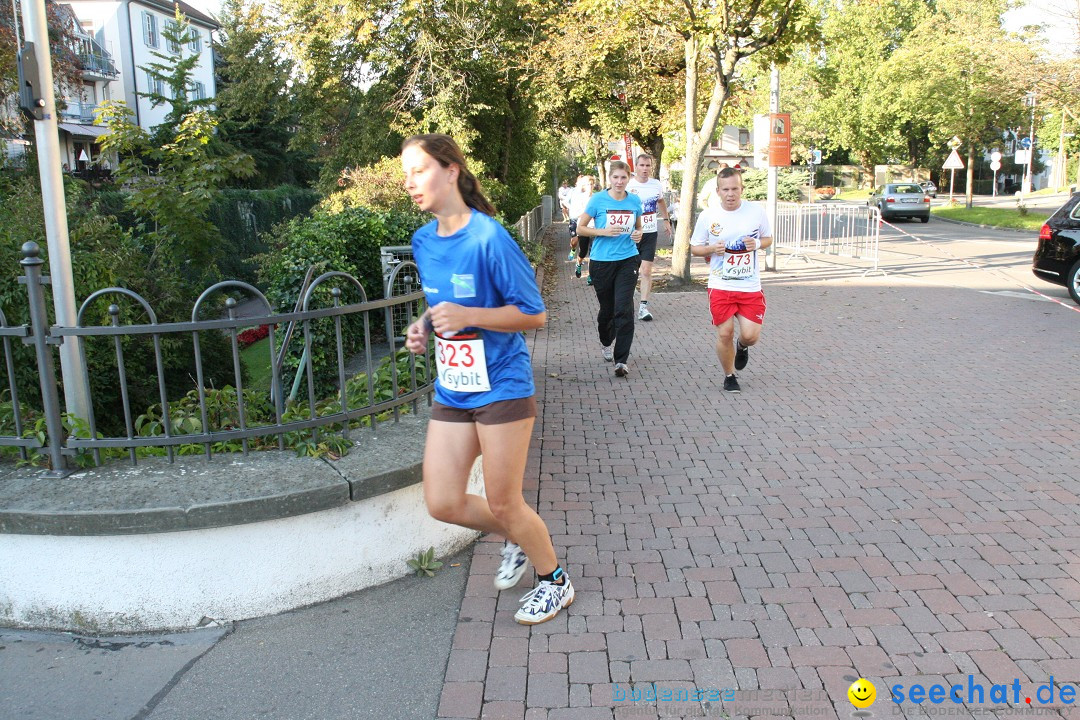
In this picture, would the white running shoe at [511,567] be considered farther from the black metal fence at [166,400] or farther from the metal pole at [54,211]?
the metal pole at [54,211]

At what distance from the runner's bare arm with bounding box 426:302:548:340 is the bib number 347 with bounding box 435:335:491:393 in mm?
93

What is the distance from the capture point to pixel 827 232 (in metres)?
21.9

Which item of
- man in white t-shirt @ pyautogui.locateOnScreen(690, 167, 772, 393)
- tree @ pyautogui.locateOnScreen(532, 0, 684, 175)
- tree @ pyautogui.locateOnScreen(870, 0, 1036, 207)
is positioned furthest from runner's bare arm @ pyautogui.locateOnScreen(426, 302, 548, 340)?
tree @ pyautogui.locateOnScreen(870, 0, 1036, 207)

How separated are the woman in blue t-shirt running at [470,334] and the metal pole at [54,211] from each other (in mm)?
1923

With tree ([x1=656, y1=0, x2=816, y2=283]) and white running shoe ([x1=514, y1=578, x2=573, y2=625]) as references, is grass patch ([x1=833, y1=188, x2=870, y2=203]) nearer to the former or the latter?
tree ([x1=656, y1=0, x2=816, y2=283])

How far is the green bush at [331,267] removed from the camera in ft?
25.9

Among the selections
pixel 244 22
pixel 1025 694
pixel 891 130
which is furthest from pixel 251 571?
pixel 891 130

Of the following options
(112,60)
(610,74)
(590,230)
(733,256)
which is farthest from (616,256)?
(112,60)

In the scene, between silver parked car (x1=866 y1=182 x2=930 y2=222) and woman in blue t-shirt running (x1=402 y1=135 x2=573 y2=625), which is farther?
silver parked car (x1=866 y1=182 x2=930 y2=222)

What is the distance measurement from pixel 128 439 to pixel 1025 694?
3656 mm

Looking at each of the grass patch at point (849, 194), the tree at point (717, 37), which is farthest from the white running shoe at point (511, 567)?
the grass patch at point (849, 194)

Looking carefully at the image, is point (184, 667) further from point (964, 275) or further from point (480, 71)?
point (480, 71)

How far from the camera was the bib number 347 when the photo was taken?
3.29 meters

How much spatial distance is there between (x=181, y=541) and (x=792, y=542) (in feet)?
9.13
